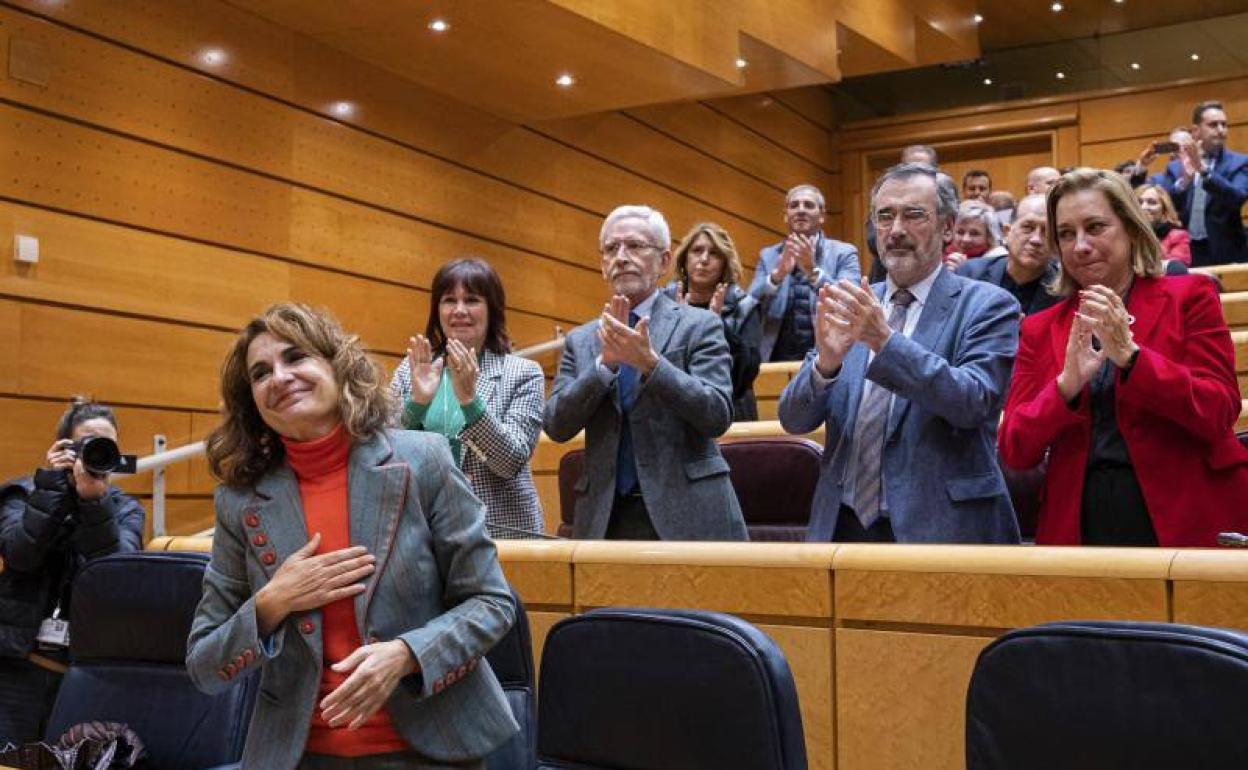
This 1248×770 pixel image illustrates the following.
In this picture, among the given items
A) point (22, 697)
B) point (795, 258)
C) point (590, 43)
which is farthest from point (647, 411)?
point (590, 43)

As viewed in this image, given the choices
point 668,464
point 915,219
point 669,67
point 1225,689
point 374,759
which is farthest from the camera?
point 669,67

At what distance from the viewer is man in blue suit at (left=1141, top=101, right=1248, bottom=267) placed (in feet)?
18.1

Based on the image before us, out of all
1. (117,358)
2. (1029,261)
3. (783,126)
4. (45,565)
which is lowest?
(45,565)

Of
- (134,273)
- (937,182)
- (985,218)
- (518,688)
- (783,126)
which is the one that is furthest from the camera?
(783,126)

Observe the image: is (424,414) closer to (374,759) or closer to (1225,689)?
(374,759)

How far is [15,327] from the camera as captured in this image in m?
4.25

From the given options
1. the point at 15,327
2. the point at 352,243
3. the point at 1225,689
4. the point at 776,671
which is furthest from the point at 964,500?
the point at 352,243

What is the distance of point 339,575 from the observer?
4.64 feet

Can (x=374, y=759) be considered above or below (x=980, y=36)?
below

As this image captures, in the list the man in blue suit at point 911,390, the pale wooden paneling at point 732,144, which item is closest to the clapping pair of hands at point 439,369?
the man in blue suit at point 911,390

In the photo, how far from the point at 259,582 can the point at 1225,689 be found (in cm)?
95

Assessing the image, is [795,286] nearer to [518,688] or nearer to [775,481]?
[775,481]

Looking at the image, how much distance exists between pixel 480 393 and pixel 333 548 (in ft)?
3.78

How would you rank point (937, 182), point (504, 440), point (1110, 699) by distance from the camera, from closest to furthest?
point (1110, 699), point (937, 182), point (504, 440)
